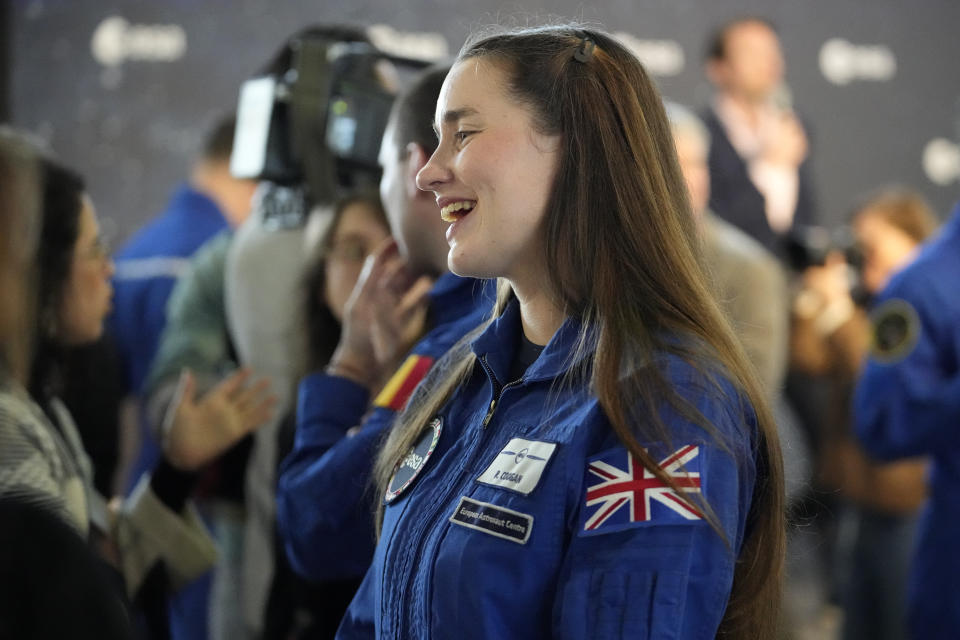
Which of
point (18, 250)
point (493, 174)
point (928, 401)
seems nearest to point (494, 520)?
point (493, 174)

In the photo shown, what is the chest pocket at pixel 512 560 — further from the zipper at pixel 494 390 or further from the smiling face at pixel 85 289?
the smiling face at pixel 85 289

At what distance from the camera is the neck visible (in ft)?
4.09

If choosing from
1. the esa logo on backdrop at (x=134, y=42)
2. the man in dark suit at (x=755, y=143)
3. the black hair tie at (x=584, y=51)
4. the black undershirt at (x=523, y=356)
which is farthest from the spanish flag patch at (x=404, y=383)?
the esa logo on backdrop at (x=134, y=42)

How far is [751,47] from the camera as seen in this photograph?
3.85 m

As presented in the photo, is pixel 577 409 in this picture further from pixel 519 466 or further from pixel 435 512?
pixel 435 512

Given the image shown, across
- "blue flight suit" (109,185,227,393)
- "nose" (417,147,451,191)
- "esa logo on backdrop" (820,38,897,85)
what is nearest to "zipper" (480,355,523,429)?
"nose" (417,147,451,191)

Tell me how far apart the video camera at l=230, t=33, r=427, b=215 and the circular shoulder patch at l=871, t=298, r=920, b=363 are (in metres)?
1.19

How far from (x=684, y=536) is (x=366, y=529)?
683 mm

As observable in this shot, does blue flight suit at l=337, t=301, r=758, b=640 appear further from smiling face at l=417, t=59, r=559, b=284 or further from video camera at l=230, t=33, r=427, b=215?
video camera at l=230, t=33, r=427, b=215

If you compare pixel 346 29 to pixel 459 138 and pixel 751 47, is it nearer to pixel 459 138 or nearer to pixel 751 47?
pixel 459 138

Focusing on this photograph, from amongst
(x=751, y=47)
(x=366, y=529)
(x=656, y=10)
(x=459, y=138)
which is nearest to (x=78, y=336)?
(x=366, y=529)

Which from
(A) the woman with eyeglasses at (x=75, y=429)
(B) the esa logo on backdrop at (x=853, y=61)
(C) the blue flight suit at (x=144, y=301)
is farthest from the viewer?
(B) the esa logo on backdrop at (x=853, y=61)

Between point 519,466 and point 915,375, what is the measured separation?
170 cm

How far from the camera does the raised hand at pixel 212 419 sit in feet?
6.54
